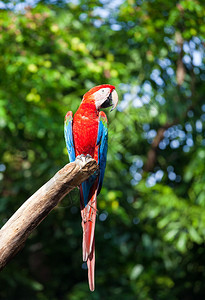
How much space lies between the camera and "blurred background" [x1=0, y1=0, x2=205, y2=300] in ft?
10.7

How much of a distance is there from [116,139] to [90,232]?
1935 millimetres

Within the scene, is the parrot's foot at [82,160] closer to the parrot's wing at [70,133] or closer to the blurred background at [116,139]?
the parrot's wing at [70,133]

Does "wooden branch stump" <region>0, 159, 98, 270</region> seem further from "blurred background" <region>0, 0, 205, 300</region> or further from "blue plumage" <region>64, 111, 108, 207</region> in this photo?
"blurred background" <region>0, 0, 205, 300</region>

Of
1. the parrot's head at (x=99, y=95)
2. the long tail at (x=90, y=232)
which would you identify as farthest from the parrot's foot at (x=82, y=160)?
the parrot's head at (x=99, y=95)

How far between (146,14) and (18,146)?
1.72 meters

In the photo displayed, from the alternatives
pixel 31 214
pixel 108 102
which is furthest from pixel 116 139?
pixel 31 214

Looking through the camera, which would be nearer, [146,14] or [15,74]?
[15,74]

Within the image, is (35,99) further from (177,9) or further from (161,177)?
(161,177)

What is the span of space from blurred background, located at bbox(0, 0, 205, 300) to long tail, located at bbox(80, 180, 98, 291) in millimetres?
1519

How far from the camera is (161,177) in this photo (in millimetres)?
4410

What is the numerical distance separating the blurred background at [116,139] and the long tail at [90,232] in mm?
1519

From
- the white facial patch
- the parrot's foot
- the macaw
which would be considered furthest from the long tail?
the white facial patch

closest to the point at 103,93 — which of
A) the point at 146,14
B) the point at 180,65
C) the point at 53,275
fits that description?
the point at 146,14

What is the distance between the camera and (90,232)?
1417 mm
